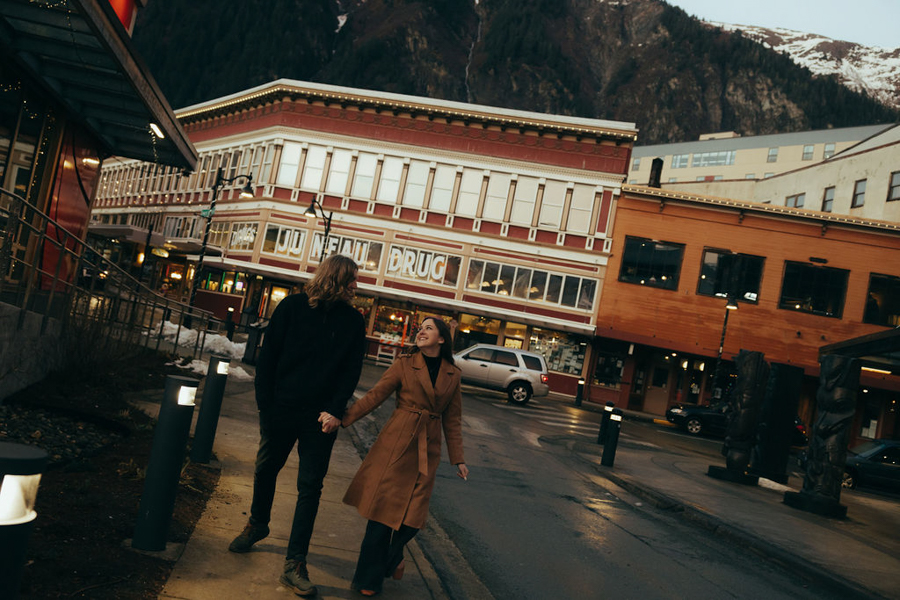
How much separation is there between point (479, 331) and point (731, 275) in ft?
41.8

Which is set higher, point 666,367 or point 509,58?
point 509,58

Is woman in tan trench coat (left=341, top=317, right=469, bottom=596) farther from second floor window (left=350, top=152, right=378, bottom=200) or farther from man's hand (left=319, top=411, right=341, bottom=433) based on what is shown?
second floor window (left=350, top=152, right=378, bottom=200)

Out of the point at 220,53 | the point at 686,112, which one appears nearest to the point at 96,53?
the point at 220,53

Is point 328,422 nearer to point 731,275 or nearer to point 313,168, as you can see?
point 731,275

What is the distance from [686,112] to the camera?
5025 inches

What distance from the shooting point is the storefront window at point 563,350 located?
34188 mm

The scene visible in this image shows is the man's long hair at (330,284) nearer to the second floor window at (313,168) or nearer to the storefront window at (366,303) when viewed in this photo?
the storefront window at (366,303)

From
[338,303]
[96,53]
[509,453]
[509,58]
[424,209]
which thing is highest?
[509,58]

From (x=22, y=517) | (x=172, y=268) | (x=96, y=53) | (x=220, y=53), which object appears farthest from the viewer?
(x=220, y=53)

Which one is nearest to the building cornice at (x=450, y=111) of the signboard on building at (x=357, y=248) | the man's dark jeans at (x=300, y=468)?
the signboard on building at (x=357, y=248)

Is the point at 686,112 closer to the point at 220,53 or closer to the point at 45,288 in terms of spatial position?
the point at 220,53

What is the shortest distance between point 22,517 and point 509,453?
444 inches

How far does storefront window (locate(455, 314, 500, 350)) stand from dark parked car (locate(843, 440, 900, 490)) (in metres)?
17.9

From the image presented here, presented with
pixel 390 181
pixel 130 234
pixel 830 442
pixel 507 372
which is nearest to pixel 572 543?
pixel 830 442
